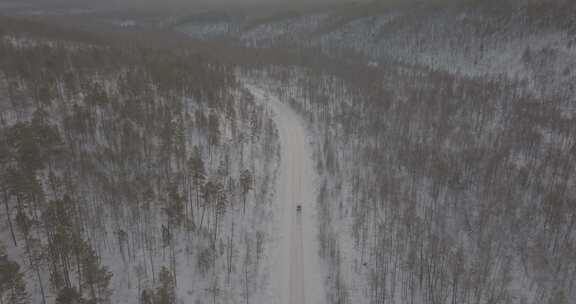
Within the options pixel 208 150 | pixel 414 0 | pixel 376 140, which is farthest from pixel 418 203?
pixel 414 0

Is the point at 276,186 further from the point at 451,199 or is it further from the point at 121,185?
the point at 451,199

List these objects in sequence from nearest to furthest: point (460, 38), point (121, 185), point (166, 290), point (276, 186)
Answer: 1. point (166, 290)
2. point (121, 185)
3. point (276, 186)
4. point (460, 38)

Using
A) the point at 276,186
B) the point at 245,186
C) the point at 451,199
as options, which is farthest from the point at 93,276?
the point at 451,199

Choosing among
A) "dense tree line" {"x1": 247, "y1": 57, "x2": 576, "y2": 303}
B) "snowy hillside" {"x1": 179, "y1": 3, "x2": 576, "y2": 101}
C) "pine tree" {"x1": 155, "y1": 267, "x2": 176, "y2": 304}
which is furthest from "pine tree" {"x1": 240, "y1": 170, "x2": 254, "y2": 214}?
"snowy hillside" {"x1": 179, "y1": 3, "x2": 576, "y2": 101}

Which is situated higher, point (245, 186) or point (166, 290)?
point (245, 186)

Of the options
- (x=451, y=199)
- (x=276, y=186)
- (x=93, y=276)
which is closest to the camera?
(x=93, y=276)

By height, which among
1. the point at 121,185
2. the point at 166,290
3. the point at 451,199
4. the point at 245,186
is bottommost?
the point at 451,199
